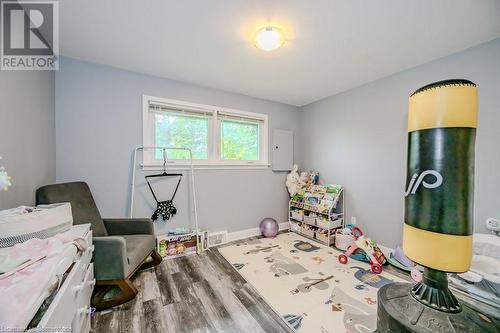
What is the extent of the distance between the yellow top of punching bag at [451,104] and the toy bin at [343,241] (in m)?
2.33

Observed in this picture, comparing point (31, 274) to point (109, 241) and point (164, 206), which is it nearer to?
point (109, 241)

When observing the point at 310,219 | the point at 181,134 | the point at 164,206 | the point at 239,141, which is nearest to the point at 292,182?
the point at 310,219

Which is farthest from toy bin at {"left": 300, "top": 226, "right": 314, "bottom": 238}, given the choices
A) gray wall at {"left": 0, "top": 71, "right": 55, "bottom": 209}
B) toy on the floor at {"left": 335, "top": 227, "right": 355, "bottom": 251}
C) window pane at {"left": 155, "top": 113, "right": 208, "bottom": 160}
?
gray wall at {"left": 0, "top": 71, "right": 55, "bottom": 209}

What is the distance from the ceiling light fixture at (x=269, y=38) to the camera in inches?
65.3

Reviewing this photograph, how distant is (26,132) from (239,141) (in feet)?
7.63

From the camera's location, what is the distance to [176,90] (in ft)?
8.75

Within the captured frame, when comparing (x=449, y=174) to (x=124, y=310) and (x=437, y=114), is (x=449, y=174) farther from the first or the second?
(x=124, y=310)

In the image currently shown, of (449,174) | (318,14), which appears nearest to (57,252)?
(449,174)

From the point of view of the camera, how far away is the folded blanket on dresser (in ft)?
1.92

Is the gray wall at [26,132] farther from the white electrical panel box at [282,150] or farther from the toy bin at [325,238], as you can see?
the toy bin at [325,238]

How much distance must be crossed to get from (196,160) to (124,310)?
178cm

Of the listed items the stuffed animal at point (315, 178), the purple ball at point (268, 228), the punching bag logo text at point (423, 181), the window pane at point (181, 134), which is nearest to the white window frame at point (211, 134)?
the window pane at point (181, 134)

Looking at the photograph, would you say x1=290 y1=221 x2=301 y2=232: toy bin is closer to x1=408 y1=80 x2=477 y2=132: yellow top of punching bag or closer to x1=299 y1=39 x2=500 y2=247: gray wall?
x1=299 y1=39 x2=500 y2=247: gray wall

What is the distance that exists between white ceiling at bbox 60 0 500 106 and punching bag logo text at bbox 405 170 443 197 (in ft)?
4.45
